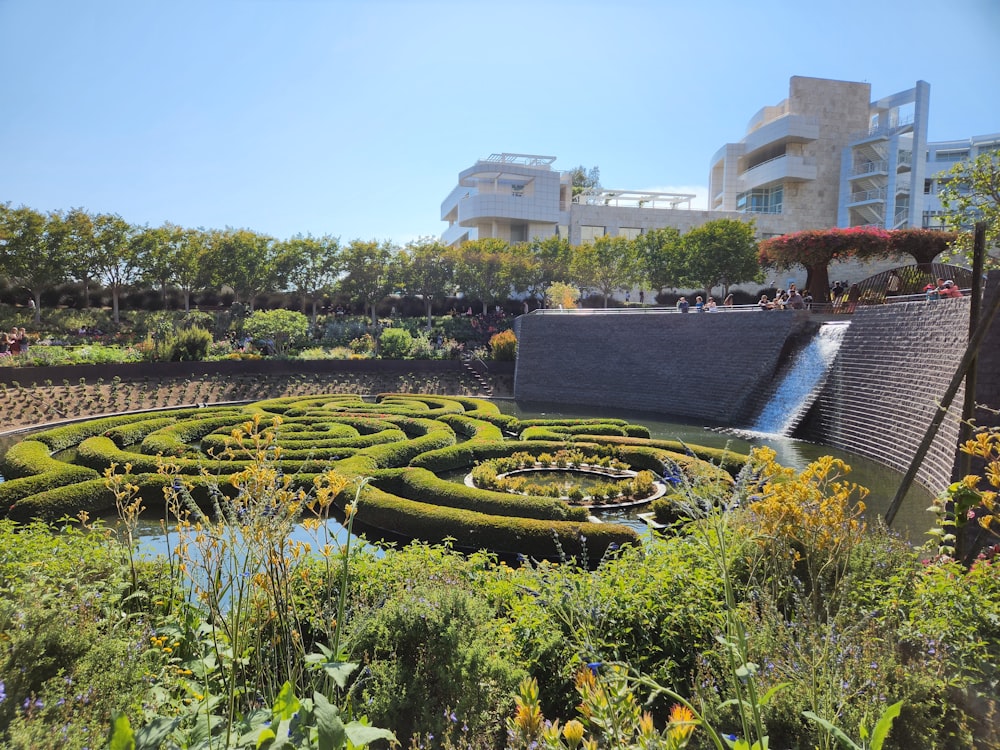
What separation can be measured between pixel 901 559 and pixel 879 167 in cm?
5119

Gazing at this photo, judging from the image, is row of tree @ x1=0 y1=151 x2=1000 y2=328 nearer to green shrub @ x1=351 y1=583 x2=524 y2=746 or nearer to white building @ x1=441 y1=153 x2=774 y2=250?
white building @ x1=441 y1=153 x2=774 y2=250

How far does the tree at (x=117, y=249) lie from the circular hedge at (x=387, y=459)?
21224 millimetres

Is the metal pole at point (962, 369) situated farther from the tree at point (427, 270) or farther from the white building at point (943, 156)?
the white building at point (943, 156)

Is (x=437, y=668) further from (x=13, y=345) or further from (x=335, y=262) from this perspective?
(x=335, y=262)

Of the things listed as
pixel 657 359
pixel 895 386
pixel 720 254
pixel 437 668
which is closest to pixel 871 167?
pixel 720 254

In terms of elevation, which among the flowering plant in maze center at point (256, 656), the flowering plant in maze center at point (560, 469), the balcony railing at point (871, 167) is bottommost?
the flowering plant in maze center at point (560, 469)

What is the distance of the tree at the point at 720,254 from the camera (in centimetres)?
3925

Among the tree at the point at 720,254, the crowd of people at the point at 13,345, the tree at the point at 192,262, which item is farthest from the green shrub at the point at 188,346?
the tree at the point at 720,254

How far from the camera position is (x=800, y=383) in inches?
741

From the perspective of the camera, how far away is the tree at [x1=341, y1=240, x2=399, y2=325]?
37469 mm

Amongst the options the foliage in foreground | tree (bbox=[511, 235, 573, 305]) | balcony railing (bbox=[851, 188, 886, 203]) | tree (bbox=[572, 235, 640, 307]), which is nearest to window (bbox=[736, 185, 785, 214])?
balcony railing (bbox=[851, 188, 886, 203])

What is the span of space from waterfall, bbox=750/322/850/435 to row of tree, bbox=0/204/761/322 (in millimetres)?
21032

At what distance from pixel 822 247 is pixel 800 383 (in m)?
6.83

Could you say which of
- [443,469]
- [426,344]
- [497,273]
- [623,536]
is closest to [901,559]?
[623,536]
